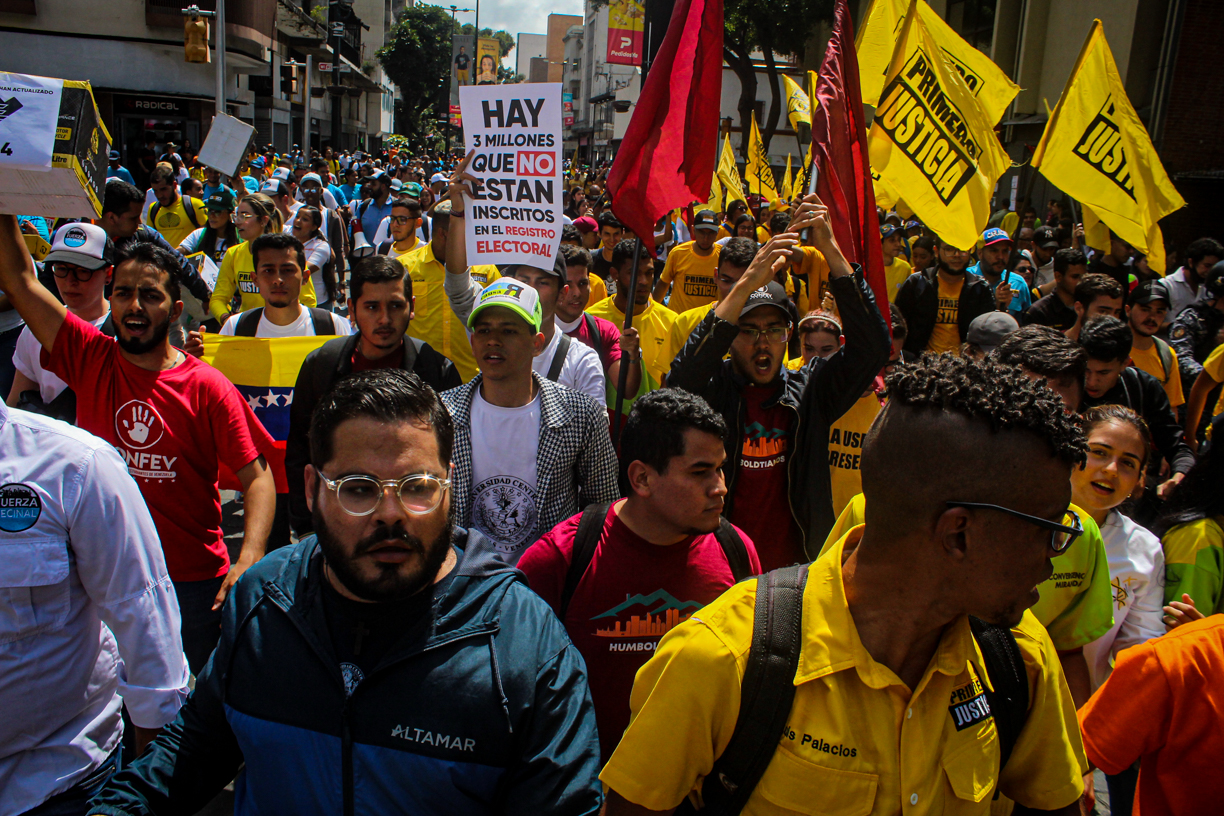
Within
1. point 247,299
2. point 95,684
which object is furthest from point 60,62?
point 95,684

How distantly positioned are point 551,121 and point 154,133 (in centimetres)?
2935

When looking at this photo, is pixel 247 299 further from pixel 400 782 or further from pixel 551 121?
pixel 400 782

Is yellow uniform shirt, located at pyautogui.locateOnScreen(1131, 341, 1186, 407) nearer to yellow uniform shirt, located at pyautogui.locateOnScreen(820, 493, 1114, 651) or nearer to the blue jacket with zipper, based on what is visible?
yellow uniform shirt, located at pyautogui.locateOnScreen(820, 493, 1114, 651)

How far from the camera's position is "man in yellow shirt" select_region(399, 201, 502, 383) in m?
5.64

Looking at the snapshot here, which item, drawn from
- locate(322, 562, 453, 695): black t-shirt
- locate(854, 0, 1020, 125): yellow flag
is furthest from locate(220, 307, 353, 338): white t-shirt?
locate(854, 0, 1020, 125): yellow flag

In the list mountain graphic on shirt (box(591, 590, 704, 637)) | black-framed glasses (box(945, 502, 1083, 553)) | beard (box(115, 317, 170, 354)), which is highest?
black-framed glasses (box(945, 502, 1083, 553))

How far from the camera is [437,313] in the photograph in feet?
20.3

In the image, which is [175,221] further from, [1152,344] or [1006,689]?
[1006,689]

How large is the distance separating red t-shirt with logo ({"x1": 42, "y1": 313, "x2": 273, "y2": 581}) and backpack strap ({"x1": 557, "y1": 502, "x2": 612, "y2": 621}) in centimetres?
144

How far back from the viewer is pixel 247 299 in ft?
23.1

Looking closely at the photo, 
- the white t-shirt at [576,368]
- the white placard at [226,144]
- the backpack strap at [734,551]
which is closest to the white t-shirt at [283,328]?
the white t-shirt at [576,368]

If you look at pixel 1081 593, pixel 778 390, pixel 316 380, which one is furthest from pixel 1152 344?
pixel 316 380

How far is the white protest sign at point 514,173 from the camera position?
4.72 metres

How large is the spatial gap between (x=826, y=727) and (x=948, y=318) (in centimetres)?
629
